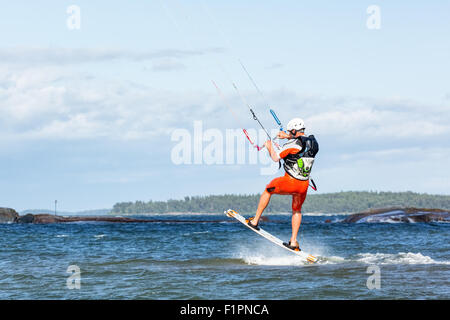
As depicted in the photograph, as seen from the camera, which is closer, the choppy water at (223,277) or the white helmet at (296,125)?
the white helmet at (296,125)

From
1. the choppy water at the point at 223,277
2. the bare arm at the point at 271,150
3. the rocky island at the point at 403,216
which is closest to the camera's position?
the bare arm at the point at 271,150

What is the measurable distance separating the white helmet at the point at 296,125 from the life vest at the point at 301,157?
247 millimetres

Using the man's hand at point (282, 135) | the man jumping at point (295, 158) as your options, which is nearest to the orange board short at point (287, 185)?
the man jumping at point (295, 158)

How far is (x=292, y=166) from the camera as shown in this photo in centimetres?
1614

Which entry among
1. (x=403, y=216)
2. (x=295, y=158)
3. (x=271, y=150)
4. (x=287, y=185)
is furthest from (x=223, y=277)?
(x=403, y=216)

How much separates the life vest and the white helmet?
9.7 inches

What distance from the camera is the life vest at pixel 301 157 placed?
15.9 metres

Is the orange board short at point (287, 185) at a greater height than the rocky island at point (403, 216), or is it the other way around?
the orange board short at point (287, 185)

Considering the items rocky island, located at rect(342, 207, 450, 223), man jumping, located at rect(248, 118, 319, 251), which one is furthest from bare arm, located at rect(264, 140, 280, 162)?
rocky island, located at rect(342, 207, 450, 223)

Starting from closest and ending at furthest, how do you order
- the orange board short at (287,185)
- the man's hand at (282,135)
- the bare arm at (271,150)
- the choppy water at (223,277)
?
the bare arm at (271,150) < the man's hand at (282,135) < the orange board short at (287,185) < the choppy water at (223,277)

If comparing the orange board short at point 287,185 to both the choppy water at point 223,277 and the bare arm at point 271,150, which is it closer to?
the bare arm at point 271,150

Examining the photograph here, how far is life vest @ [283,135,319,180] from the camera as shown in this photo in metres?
15.9
